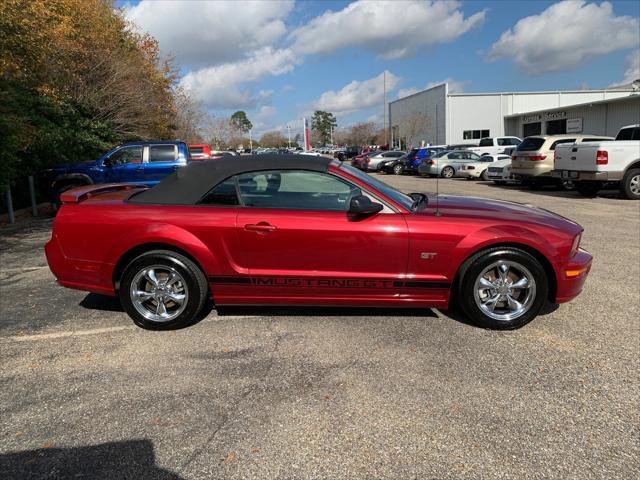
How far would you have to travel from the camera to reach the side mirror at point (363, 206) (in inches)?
155

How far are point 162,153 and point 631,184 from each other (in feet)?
41.1

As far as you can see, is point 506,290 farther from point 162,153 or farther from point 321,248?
point 162,153

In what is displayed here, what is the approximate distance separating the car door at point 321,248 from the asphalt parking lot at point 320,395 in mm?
372

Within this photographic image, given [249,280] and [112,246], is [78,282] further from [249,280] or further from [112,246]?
[249,280]

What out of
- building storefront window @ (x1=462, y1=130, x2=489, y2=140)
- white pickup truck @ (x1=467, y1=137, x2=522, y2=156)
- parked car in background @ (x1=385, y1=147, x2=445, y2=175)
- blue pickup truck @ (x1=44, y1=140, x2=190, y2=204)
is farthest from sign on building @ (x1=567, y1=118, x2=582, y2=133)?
blue pickup truck @ (x1=44, y1=140, x2=190, y2=204)

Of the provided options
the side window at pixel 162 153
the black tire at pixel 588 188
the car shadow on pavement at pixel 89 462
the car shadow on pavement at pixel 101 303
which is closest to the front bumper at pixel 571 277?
the car shadow on pavement at pixel 89 462

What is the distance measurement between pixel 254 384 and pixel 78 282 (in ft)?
6.93

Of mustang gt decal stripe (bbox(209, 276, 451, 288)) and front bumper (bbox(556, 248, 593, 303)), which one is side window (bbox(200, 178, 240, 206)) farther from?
front bumper (bbox(556, 248, 593, 303))

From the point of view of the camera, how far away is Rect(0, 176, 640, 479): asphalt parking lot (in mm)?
2529

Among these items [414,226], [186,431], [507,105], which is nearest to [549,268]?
[414,226]

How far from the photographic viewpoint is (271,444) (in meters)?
2.67

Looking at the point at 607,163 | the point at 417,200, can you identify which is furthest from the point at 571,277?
the point at 607,163

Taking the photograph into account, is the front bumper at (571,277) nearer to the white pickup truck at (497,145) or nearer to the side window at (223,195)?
the side window at (223,195)

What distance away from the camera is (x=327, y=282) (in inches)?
161
